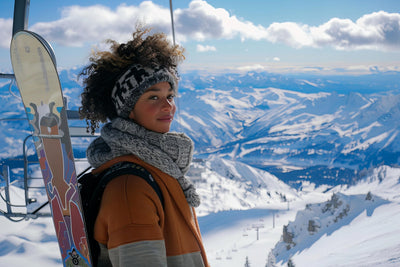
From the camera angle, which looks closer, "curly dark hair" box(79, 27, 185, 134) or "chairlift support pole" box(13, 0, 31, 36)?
"curly dark hair" box(79, 27, 185, 134)

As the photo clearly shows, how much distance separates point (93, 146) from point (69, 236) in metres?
0.23

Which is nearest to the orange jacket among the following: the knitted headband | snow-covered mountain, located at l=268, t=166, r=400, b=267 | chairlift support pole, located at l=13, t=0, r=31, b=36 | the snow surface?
the knitted headband

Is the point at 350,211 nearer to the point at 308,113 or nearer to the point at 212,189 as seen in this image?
the point at 212,189

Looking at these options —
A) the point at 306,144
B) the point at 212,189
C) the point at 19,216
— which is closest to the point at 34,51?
the point at 19,216

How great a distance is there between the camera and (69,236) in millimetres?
887

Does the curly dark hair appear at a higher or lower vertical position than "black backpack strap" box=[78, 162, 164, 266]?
higher

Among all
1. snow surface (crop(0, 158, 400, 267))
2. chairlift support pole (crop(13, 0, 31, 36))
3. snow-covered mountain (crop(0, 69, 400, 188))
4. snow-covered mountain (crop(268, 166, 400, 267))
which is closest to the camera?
chairlift support pole (crop(13, 0, 31, 36))

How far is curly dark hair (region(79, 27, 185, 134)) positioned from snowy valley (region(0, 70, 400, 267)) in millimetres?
99

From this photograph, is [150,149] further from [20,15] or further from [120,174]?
[20,15]

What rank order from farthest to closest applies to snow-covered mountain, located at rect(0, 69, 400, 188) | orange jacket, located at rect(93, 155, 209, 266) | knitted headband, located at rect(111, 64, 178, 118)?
1. snow-covered mountain, located at rect(0, 69, 400, 188)
2. knitted headband, located at rect(111, 64, 178, 118)
3. orange jacket, located at rect(93, 155, 209, 266)

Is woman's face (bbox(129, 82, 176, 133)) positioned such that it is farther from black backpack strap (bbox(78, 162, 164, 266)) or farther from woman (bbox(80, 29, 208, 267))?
black backpack strap (bbox(78, 162, 164, 266))

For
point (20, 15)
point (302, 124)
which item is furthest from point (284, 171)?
point (20, 15)

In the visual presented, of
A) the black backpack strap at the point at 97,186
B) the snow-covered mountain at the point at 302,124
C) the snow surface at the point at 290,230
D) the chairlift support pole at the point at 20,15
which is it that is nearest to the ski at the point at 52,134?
the black backpack strap at the point at 97,186

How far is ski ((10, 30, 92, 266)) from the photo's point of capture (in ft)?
2.72
